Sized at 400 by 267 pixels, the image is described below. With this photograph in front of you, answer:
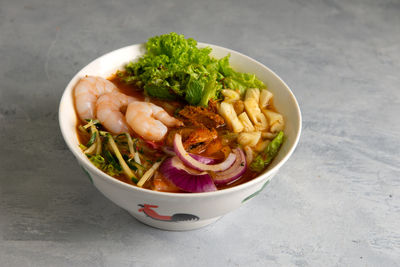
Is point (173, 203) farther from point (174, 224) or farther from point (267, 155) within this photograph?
point (267, 155)

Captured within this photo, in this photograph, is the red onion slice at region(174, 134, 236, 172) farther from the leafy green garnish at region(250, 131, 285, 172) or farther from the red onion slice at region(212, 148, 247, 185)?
the leafy green garnish at region(250, 131, 285, 172)

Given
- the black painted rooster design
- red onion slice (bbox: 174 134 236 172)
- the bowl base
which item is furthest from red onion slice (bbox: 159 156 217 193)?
the bowl base

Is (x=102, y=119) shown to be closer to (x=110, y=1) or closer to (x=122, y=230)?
(x=122, y=230)

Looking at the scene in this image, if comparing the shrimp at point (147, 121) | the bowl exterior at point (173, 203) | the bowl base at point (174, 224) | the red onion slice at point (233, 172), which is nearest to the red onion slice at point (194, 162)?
the red onion slice at point (233, 172)

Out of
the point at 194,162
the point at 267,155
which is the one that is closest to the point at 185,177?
the point at 194,162

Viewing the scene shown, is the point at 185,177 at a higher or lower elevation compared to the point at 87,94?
lower

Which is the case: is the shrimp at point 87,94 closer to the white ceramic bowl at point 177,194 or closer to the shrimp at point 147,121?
the white ceramic bowl at point 177,194
